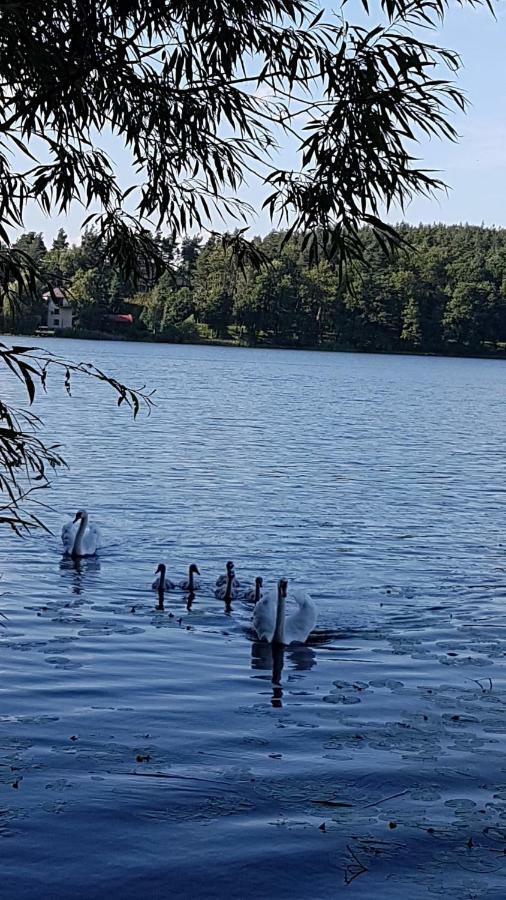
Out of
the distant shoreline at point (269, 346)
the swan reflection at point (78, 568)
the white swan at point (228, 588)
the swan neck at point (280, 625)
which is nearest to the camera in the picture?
the swan neck at point (280, 625)

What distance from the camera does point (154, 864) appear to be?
6.79 meters

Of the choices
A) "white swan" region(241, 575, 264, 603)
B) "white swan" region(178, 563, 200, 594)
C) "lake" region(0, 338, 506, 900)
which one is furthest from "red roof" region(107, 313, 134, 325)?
"white swan" region(241, 575, 264, 603)

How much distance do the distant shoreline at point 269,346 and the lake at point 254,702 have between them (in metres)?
94.4

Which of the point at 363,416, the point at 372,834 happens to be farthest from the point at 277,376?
the point at 372,834

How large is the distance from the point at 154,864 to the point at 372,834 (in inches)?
57.2

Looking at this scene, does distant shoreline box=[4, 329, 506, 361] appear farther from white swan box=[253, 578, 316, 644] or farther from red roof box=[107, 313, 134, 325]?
white swan box=[253, 578, 316, 644]

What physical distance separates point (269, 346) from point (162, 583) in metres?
122

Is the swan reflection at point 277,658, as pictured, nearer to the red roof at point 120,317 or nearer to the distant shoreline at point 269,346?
the distant shoreline at point 269,346

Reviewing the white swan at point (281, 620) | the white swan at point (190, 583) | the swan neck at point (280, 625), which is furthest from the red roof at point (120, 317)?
the swan neck at point (280, 625)

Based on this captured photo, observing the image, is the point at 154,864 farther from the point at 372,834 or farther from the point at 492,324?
the point at 492,324

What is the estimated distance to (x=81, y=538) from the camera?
52.8 feet

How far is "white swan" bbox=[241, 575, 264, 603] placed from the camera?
13812mm

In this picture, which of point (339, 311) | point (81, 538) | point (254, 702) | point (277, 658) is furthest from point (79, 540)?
point (339, 311)

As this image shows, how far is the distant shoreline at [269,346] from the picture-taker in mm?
120125
